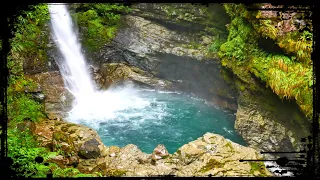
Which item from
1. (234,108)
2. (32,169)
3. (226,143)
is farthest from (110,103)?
(32,169)

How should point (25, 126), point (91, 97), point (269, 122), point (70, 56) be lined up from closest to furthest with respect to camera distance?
1. point (25, 126)
2. point (269, 122)
3. point (91, 97)
4. point (70, 56)

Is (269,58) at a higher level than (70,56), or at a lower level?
lower

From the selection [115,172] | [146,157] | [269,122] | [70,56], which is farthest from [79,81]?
[269,122]

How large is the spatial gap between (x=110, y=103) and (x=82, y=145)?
657 centimetres

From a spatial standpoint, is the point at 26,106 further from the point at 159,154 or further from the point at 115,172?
the point at 159,154

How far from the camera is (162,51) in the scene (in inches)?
621

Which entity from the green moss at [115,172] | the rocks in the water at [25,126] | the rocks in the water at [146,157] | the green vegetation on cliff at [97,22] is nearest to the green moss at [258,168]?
the rocks in the water at [146,157]

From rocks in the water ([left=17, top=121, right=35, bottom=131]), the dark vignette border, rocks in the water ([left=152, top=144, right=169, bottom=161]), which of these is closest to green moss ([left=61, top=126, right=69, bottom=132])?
rocks in the water ([left=17, top=121, right=35, bottom=131])

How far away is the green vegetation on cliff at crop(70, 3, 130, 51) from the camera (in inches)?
615

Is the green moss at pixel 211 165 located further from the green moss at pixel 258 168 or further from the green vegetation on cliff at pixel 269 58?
the green vegetation on cliff at pixel 269 58

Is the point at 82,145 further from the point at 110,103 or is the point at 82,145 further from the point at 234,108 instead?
the point at 234,108

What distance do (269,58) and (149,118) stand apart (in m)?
5.98

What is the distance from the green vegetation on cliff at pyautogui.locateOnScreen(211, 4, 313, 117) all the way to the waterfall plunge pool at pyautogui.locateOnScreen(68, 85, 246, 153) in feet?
10.2

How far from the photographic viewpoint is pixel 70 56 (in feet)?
49.2
